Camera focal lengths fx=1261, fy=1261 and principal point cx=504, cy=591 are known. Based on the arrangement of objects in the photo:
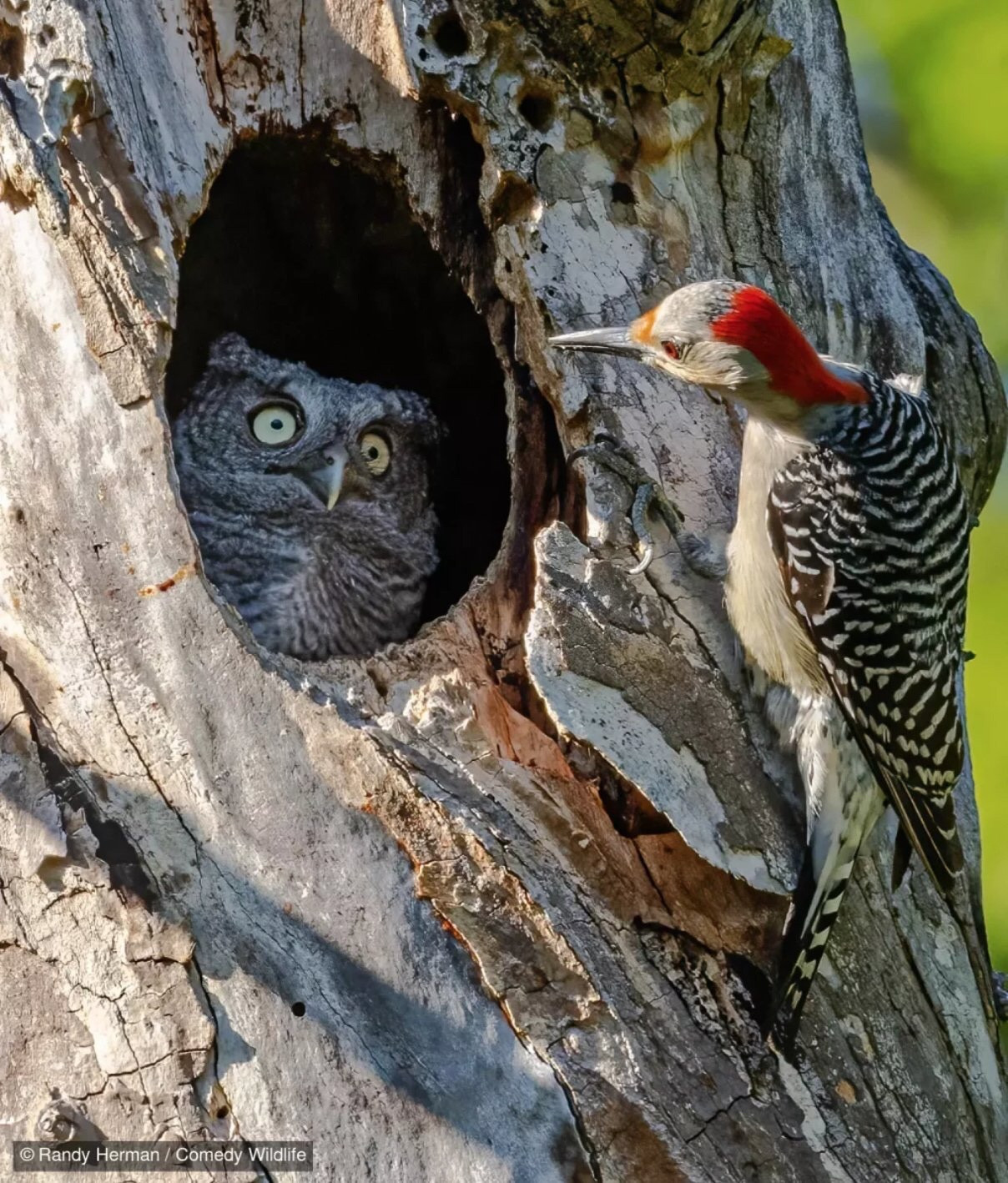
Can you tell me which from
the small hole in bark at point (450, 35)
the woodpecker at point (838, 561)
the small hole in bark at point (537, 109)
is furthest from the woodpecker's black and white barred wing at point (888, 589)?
the small hole in bark at point (450, 35)

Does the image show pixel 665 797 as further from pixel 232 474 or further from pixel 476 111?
pixel 232 474

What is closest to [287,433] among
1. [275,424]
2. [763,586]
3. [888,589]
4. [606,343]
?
[275,424]

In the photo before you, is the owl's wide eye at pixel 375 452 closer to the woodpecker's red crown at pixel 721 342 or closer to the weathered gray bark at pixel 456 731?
the weathered gray bark at pixel 456 731

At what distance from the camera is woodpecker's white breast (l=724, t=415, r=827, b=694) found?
292 cm

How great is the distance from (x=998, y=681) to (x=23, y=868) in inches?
129

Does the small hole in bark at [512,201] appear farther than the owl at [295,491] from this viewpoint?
No

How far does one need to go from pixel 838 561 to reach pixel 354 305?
221cm

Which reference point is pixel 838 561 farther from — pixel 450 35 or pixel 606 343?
pixel 450 35

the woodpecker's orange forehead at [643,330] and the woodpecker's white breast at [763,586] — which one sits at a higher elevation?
the woodpecker's orange forehead at [643,330]

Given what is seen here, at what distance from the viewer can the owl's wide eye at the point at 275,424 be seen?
4.34m

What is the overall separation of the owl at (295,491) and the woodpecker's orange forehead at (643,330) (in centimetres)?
156

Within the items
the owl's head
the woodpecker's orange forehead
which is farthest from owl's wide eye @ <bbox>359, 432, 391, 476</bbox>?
the woodpecker's orange forehead

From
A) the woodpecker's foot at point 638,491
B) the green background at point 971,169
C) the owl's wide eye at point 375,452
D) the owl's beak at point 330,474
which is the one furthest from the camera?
the owl's wide eye at point 375,452

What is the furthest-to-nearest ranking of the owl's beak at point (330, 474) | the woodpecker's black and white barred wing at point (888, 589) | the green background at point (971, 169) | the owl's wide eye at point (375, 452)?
the owl's wide eye at point (375, 452) < the green background at point (971, 169) < the owl's beak at point (330, 474) < the woodpecker's black and white barred wing at point (888, 589)
